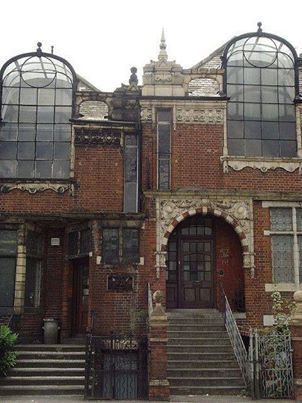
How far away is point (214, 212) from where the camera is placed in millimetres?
17562

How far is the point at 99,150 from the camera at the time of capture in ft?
61.9

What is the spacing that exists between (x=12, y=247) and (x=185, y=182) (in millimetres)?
5643

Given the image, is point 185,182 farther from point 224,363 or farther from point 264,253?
point 224,363

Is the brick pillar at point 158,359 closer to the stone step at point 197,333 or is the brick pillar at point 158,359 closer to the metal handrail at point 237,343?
the metal handrail at point 237,343

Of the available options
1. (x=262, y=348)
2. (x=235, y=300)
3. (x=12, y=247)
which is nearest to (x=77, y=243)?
(x=12, y=247)

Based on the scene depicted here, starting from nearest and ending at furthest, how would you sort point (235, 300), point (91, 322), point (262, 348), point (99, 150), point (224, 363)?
1. point (262, 348)
2. point (224, 363)
3. point (91, 322)
4. point (235, 300)
5. point (99, 150)

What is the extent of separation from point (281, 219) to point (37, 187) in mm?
7632

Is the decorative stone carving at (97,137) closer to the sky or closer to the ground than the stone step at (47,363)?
closer to the sky

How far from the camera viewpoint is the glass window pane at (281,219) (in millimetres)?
17688

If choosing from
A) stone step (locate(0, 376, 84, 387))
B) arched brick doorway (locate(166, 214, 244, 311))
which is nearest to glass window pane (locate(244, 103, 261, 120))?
arched brick doorway (locate(166, 214, 244, 311))

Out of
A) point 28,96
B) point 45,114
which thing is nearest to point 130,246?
point 45,114

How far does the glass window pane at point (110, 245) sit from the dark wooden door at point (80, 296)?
122 cm

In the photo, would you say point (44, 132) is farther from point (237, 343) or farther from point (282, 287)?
point (237, 343)

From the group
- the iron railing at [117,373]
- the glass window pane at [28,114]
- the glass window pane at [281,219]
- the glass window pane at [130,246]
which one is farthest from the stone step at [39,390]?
the glass window pane at [28,114]
